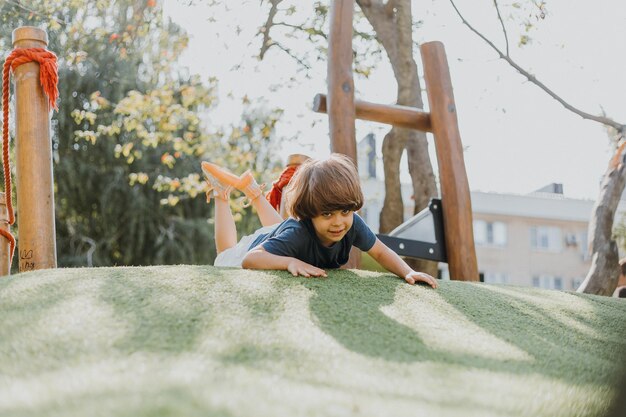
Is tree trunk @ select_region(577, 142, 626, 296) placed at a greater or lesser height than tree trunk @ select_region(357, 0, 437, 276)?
lesser

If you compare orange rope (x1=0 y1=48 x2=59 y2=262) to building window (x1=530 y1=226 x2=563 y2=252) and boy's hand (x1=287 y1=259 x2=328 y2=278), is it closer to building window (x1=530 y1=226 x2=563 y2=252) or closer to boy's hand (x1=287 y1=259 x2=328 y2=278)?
boy's hand (x1=287 y1=259 x2=328 y2=278)

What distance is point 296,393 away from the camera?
1.64 meters

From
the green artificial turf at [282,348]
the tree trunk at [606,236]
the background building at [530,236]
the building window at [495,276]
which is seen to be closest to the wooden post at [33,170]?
the green artificial turf at [282,348]

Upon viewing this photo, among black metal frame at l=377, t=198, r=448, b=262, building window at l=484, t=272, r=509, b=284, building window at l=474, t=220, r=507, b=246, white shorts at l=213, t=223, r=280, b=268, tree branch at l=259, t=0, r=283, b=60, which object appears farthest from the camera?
building window at l=484, t=272, r=509, b=284

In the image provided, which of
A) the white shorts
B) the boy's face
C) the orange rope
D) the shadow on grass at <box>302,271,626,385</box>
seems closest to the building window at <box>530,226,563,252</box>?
the white shorts

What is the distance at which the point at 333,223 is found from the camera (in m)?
3.14

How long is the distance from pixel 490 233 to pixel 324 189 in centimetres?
2716

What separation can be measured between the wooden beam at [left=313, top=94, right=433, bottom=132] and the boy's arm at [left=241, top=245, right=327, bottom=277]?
78.9 inches

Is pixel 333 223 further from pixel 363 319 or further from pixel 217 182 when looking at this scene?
pixel 217 182

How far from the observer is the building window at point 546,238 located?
30.2 metres

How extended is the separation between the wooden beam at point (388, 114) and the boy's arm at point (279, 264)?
200cm

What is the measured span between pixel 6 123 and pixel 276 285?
1.65m

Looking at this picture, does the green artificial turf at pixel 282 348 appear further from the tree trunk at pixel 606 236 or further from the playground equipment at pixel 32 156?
the tree trunk at pixel 606 236

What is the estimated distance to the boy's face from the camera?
10.2ft
